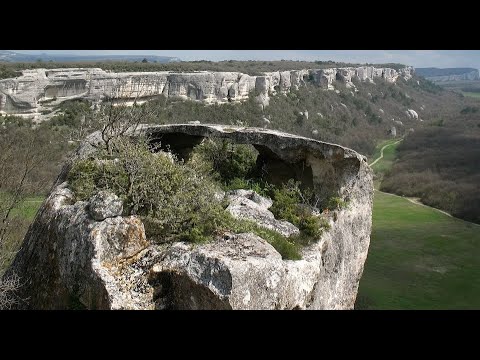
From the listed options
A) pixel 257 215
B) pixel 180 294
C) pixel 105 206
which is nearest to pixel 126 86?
pixel 257 215

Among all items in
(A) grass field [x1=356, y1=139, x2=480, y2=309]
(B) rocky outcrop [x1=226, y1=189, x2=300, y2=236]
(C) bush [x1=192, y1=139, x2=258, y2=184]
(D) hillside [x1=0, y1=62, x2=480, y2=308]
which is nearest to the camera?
(B) rocky outcrop [x1=226, y1=189, x2=300, y2=236]

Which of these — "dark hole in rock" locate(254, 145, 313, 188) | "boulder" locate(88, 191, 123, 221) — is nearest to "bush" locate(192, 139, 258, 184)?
"dark hole in rock" locate(254, 145, 313, 188)

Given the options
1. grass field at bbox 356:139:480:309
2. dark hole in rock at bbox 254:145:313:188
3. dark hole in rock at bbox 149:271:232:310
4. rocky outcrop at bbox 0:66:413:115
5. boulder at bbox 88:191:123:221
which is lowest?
grass field at bbox 356:139:480:309

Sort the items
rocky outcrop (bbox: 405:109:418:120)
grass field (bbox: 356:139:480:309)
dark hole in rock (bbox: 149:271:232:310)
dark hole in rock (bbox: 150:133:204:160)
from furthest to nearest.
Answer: rocky outcrop (bbox: 405:109:418:120), grass field (bbox: 356:139:480:309), dark hole in rock (bbox: 150:133:204:160), dark hole in rock (bbox: 149:271:232:310)

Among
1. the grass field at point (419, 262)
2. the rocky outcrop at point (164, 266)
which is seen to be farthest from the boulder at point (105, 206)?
the grass field at point (419, 262)

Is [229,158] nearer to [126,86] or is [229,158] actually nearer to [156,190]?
[156,190]

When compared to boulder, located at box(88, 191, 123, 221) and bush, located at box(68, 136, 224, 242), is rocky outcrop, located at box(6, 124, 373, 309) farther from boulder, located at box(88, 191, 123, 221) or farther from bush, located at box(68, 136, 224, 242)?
bush, located at box(68, 136, 224, 242)

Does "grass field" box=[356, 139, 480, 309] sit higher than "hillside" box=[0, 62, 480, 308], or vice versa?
"hillside" box=[0, 62, 480, 308]
